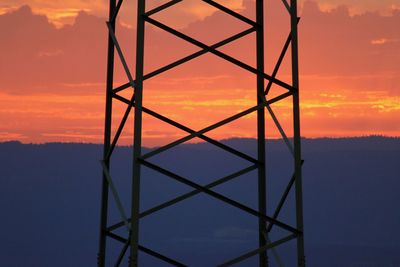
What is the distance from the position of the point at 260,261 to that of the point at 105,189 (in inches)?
159

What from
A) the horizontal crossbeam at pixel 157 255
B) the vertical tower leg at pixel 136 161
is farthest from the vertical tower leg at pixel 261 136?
the vertical tower leg at pixel 136 161

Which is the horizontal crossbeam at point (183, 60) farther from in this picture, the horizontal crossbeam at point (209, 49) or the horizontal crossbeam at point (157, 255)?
the horizontal crossbeam at point (157, 255)

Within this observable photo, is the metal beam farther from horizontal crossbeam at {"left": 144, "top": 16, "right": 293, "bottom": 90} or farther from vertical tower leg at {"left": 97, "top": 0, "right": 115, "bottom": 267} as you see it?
vertical tower leg at {"left": 97, "top": 0, "right": 115, "bottom": 267}

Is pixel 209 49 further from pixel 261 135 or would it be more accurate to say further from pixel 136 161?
pixel 136 161

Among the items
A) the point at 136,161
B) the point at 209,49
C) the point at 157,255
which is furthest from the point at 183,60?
the point at 157,255

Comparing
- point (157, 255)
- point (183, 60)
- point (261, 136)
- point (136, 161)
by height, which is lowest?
point (157, 255)

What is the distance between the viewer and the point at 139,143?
15.6 metres

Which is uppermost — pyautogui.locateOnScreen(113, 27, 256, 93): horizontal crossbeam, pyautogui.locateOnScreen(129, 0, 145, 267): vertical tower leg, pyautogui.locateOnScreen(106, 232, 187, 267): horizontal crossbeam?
pyautogui.locateOnScreen(113, 27, 256, 93): horizontal crossbeam

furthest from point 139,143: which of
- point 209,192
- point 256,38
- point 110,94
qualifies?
point 256,38

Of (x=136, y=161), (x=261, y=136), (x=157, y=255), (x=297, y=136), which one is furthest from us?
(x=261, y=136)

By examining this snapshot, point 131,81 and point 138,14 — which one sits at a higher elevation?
point 138,14

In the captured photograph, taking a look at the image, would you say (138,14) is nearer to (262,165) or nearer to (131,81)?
(131,81)

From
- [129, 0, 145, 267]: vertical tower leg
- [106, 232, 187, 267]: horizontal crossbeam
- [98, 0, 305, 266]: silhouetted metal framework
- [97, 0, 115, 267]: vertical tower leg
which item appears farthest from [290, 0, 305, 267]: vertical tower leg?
[97, 0, 115, 267]: vertical tower leg

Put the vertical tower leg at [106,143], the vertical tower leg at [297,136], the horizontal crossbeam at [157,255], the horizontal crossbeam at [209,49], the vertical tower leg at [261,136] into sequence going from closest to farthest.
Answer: the horizontal crossbeam at [209,49]
the vertical tower leg at [297,136]
the horizontal crossbeam at [157,255]
the vertical tower leg at [106,143]
the vertical tower leg at [261,136]
